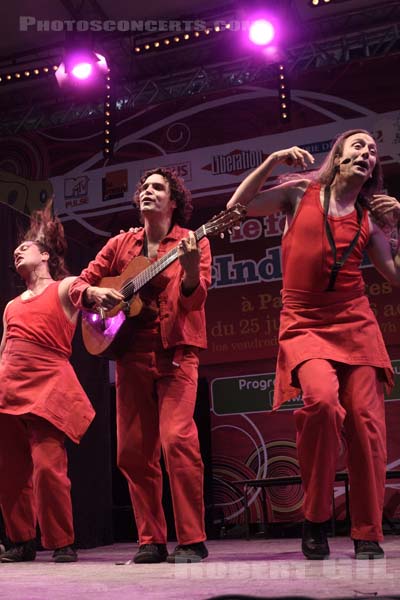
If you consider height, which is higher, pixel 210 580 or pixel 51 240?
pixel 51 240

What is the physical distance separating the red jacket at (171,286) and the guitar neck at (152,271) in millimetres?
86

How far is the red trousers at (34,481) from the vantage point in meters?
3.76

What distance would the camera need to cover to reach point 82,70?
791 centimetres

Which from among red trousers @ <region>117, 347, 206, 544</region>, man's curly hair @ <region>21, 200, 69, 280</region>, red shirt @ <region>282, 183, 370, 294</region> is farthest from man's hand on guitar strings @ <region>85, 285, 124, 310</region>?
man's curly hair @ <region>21, 200, 69, 280</region>

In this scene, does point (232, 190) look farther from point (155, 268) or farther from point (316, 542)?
point (316, 542)

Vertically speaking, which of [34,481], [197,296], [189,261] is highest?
[189,261]

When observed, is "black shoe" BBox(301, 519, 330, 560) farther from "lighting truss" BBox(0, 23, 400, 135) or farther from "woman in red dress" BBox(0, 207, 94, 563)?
"lighting truss" BBox(0, 23, 400, 135)

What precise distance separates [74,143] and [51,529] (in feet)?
18.8

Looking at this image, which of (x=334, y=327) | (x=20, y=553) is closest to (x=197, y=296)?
(x=334, y=327)

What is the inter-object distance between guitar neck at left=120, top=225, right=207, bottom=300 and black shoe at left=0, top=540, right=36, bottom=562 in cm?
145

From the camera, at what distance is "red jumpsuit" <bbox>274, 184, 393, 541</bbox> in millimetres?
2914

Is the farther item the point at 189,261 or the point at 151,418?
the point at 151,418
